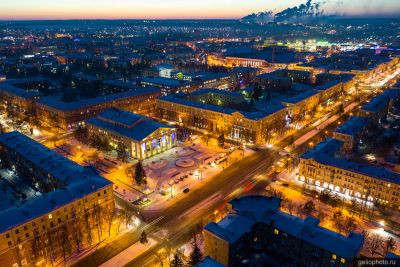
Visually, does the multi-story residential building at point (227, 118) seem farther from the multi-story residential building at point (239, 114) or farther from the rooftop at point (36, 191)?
the rooftop at point (36, 191)

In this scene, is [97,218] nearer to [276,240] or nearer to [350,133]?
[276,240]

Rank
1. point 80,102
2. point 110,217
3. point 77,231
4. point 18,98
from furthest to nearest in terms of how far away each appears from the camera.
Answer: point 18,98, point 80,102, point 110,217, point 77,231

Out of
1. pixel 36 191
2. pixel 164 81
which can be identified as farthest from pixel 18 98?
pixel 36 191

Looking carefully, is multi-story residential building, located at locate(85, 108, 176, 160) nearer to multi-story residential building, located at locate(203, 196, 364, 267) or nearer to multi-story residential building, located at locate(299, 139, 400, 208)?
multi-story residential building, located at locate(299, 139, 400, 208)

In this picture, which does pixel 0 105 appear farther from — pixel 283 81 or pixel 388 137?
pixel 388 137

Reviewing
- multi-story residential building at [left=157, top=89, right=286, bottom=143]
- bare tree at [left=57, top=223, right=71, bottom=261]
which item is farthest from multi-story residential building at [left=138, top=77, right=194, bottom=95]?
bare tree at [left=57, top=223, right=71, bottom=261]

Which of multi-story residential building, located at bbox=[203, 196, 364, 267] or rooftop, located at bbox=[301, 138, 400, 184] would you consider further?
rooftop, located at bbox=[301, 138, 400, 184]

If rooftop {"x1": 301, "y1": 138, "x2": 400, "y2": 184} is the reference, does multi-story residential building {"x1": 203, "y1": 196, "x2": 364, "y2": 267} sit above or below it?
below
